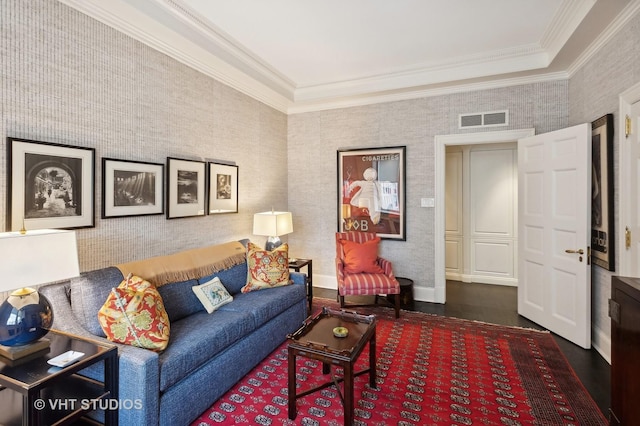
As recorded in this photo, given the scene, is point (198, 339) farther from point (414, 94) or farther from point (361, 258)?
point (414, 94)

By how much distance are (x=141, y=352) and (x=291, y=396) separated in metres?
0.93

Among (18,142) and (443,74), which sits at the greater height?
(443,74)

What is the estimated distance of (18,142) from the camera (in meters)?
1.97

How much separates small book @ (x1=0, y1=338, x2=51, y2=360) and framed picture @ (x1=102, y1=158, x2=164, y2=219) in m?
1.06

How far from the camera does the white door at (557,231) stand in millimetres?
2953

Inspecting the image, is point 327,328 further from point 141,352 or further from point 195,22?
point 195,22

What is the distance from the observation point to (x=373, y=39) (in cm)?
328

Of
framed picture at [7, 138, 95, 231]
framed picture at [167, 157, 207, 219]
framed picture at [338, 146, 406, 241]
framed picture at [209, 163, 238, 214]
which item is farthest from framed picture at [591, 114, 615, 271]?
framed picture at [7, 138, 95, 231]

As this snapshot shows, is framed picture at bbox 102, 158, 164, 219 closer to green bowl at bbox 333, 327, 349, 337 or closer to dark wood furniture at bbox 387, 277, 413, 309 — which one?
green bowl at bbox 333, 327, 349, 337

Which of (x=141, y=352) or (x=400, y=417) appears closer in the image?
(x=141, y=352)

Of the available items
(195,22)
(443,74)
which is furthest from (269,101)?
(443,74)

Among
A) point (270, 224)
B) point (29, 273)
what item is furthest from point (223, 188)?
point (29, 273)

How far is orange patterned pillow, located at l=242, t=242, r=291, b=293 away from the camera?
3211 millimetres

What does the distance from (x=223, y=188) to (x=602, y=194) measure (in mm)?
3794
